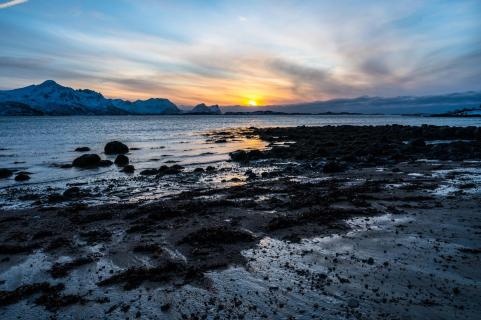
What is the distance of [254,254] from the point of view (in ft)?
30.1

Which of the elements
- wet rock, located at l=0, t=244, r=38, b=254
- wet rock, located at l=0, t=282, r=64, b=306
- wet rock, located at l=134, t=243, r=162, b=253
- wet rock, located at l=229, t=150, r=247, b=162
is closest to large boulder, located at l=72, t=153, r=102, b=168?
wet rock, located at l=229, t=150, r=247, b=162

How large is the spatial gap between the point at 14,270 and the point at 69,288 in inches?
87.8

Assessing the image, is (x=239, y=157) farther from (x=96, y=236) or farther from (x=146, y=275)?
(x=146, y=275)

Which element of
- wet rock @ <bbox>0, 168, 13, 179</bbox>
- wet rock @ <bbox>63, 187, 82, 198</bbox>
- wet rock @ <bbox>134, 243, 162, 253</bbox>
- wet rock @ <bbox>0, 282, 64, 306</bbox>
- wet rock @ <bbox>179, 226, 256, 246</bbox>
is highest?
wet rock @ <bbox>179, 226, 256, 246</bbox>

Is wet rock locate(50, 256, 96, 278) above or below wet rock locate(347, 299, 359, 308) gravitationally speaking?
below

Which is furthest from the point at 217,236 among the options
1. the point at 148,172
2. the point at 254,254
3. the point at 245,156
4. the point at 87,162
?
the point at 87,162

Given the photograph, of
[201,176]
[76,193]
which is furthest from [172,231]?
[201,176]

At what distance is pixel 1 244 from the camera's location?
10.5 meters

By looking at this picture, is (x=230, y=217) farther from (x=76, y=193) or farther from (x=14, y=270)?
(x=76, y=193)

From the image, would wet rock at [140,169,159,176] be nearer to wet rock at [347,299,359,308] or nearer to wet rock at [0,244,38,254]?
wet rock at [0,244,38,254]

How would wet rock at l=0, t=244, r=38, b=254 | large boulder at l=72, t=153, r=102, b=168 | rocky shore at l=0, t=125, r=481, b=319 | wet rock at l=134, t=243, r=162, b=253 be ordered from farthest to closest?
large boulder at l=72, t=153, r=102, b=168
wet rock at l=0, t=244, r=38, b=254
wet rock at l=134, t=243, r=162, b=253
rocky shore at l=0, t=125, r=481, b=319

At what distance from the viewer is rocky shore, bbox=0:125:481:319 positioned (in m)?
6.67

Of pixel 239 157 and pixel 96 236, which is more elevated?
pixel 239 157

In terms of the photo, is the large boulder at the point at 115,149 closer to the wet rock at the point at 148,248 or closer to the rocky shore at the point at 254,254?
the rocky shore at the point at 254,254
